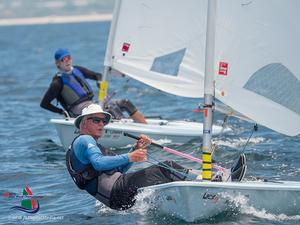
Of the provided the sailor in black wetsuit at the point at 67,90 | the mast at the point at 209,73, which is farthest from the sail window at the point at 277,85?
the sailor in black wetsuit at the point at 67,90

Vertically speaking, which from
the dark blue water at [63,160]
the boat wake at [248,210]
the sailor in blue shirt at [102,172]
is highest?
the sailor in blue shirt at [102,172]

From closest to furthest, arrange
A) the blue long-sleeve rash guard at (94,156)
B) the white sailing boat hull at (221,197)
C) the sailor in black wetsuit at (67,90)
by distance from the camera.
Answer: the white sailing boat hull at (221,197) → the blue long-sleeve rash guard at (94,156) → the sailor in black wetsuit at (67,90)

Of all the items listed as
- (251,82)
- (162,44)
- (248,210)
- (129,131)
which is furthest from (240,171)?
(129,131)

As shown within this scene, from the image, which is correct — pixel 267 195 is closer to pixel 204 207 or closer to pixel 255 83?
pixel 204 207

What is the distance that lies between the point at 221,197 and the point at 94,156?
3.91 ft

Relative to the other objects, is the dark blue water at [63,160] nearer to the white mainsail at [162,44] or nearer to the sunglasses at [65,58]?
the white mainsail at [162,44]

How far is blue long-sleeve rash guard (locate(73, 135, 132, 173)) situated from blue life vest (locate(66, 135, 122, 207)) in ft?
0.34

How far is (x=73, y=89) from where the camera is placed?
1207 cm

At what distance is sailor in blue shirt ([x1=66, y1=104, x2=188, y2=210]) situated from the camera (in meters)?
7.65

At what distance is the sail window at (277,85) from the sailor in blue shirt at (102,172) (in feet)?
3.52

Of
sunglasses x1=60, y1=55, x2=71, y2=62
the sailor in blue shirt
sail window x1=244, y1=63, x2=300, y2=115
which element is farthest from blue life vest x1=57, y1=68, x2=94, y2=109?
sail window x1=244, y1=63, x2=300, y2=115

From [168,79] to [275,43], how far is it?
11.7 feet

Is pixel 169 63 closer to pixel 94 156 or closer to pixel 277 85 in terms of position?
pixel 277 85

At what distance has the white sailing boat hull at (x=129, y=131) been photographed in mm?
11891
